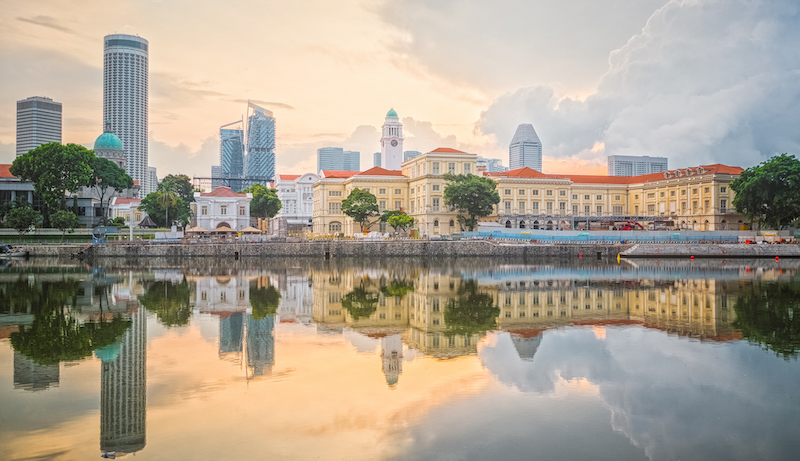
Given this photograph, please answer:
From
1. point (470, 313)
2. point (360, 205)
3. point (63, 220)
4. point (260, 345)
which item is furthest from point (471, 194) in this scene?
point (260, 345)

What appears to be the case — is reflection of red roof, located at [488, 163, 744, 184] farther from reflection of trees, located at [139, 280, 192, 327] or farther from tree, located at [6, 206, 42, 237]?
reflection of trees, located at [139, 280, 192, 327]

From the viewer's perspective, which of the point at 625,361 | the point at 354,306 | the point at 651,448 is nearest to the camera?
the point at 651,448

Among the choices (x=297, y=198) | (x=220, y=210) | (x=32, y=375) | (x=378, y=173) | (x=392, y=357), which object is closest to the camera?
(x=32, y=375)

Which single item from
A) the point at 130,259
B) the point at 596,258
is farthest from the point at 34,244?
the point at 596,258

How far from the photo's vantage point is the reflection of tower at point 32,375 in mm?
12883

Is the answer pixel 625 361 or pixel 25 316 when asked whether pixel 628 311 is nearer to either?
pixel 625 361

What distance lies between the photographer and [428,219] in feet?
249

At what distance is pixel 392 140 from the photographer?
100 meters

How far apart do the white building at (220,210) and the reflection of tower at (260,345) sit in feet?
182

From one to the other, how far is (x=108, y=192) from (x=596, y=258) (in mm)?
68240

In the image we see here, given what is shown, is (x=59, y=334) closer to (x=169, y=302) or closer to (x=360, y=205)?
(x=169, y=302)

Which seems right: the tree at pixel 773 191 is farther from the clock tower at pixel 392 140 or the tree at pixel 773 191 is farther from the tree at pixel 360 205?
the clock tower at pixel 392 140

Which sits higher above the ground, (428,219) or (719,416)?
(428,219)

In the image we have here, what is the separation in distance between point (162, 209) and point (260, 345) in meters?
68.3
